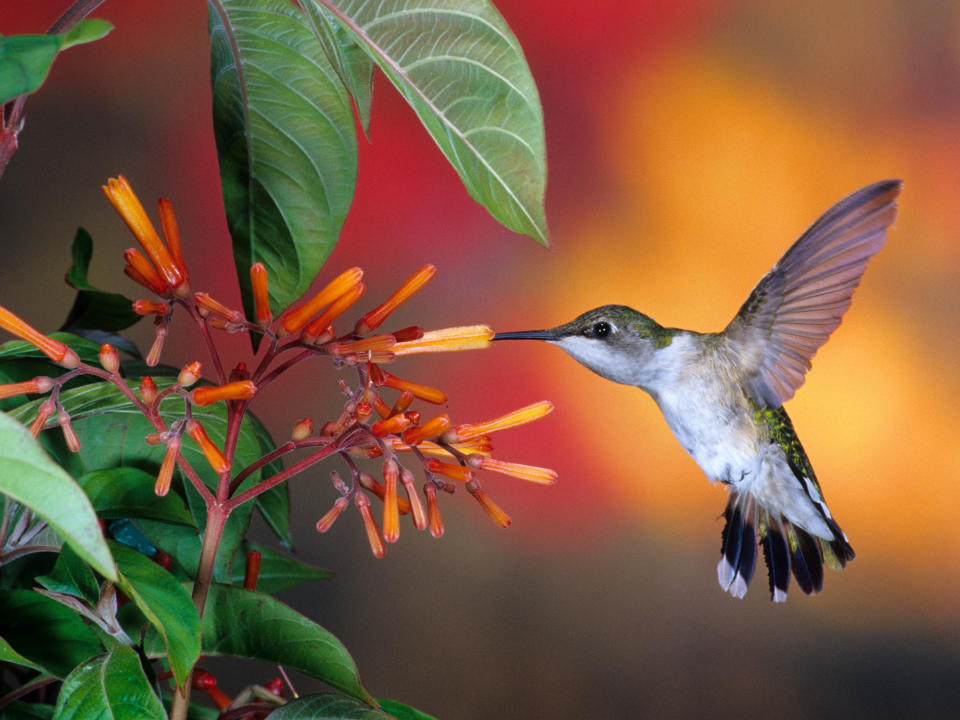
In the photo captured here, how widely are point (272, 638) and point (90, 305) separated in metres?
0.35

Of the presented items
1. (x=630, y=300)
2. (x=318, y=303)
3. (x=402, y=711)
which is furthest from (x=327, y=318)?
(x=630, y=300)

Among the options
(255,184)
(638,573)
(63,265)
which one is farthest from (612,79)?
(255,184)

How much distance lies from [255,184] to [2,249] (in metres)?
1.29

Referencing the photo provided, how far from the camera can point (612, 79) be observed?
1.68 metres

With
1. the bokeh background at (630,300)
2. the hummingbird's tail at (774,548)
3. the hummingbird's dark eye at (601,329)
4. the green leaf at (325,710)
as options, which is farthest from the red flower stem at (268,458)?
the bokeh background at (630,300)

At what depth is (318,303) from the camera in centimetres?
45

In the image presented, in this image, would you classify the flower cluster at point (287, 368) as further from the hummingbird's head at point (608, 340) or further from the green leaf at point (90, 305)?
the green leaf at point (90, 305)

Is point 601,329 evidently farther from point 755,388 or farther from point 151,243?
point 151,243

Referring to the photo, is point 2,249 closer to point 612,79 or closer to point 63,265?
point 63,265

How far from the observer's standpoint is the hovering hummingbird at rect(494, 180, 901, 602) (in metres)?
0.61

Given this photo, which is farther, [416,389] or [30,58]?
[416,389]

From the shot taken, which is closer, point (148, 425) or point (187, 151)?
point (148, 425)

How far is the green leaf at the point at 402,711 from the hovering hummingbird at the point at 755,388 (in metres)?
0.23

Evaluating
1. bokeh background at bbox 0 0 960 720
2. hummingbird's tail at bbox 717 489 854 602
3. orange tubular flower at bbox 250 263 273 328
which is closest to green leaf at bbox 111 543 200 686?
orange tubular flower at bbox 250 263 273 328
